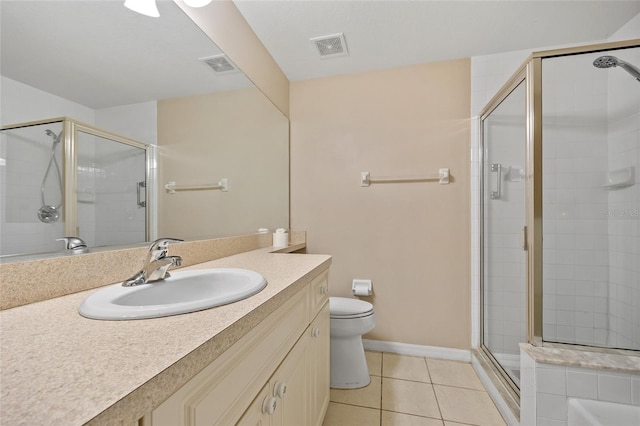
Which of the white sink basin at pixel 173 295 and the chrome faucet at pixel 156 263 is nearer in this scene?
the white sink basin at pixel 173 295

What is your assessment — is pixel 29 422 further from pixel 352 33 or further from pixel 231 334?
pixel 352 33

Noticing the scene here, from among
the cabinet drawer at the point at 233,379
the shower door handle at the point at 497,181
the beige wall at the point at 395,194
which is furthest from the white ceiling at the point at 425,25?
the cabinet drawer at the point at 233,379

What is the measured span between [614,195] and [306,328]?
6.01ft

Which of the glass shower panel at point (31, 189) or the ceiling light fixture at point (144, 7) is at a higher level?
the ceiling light fixture at point (144, 7)

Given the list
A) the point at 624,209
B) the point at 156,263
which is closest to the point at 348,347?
the point at 156,263

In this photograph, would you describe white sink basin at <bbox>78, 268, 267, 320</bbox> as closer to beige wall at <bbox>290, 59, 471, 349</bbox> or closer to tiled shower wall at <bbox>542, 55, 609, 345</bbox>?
beige wall at <bbox>290, 59, 471, 349</bbox>

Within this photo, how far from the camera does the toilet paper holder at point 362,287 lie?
211 centimetres

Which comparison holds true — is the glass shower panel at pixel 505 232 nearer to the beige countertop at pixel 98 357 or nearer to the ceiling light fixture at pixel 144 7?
the beige countertop at pixel 98 357

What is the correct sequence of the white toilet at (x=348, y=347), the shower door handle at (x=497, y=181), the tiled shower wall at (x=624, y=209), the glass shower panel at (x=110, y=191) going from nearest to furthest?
the glass shower panel at (x=110, y=191) < the tiled shower wall at (x=624, y=209) < the white toilet at (x=348, y=347) < the shower door handle at (x=497, y=181)

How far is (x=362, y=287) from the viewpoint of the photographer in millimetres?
2121

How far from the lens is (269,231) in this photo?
2074 mm

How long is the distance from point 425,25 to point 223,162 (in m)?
1.50

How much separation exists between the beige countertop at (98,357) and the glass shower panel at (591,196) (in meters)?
1.57

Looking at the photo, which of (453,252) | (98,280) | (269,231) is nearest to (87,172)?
(98,280)
